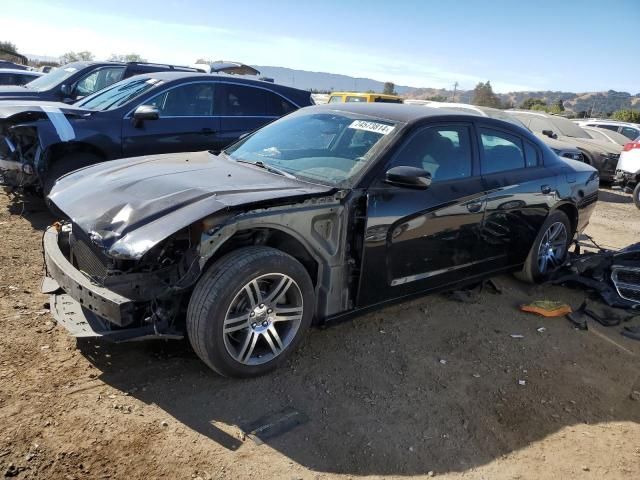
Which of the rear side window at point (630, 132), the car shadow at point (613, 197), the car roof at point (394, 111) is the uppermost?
the car roof at point (394, 111)

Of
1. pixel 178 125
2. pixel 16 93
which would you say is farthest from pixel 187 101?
Answer: pixel 16 93

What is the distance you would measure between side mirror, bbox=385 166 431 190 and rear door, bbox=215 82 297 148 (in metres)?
3.66

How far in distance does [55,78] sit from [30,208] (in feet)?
15.3

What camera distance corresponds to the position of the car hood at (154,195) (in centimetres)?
271

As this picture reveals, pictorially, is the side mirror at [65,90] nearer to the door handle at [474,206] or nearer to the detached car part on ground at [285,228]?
the detached car part on ground at [285,228]

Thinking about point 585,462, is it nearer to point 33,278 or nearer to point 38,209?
point 33,278

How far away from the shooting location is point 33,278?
429cm

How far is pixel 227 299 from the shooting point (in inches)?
111

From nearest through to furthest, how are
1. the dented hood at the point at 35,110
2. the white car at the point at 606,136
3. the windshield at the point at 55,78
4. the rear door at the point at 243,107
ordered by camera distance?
the dented hood at the point at 35,110 < the rear door at the point at 243,107 < the windshield at the point at 55,78 < the white car at the point at 606,136

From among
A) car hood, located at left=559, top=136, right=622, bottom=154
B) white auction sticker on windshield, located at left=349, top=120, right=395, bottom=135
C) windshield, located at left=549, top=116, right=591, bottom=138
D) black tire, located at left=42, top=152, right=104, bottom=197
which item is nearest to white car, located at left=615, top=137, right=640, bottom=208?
car hood, located at left=559, top=136, right=622, bottom=154

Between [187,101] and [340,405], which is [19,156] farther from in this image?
[340,405]

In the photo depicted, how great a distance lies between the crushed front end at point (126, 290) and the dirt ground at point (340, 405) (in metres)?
0.34

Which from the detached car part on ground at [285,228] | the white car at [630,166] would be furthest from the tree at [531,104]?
the detached car part on ground at [285,228]

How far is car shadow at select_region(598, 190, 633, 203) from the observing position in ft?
37.4
